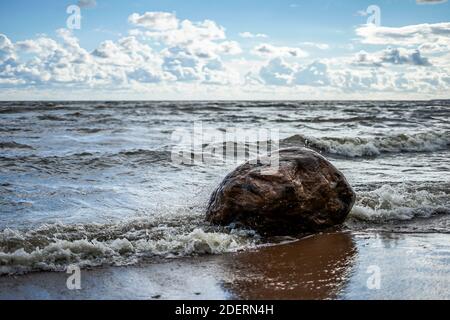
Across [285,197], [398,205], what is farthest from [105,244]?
[398,205]

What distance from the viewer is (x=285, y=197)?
5.12m

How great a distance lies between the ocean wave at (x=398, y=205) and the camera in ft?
19.4

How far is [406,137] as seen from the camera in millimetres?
15773

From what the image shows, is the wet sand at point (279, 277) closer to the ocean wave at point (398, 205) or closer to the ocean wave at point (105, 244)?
the ocean wave at point (105, 244)

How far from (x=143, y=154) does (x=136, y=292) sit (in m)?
8.21

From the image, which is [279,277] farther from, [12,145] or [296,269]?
Answer: [12,145]

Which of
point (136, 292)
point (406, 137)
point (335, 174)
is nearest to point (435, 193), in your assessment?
point (335, 174)

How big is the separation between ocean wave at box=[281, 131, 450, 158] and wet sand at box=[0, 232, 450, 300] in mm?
9160

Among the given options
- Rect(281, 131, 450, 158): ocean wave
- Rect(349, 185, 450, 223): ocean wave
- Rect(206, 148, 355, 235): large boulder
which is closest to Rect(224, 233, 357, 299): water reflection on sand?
Rect(206, 148, 355, 235): large boulder

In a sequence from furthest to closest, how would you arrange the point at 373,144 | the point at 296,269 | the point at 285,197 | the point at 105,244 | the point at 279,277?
the point at 373,144 < the point at 285,197 < the point at 105,244 < the point at 296,269 < the point at 279,277

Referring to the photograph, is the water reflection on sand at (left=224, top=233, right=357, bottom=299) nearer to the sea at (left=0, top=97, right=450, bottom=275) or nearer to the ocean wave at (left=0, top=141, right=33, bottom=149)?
the sea at (left=0, top=97, right=450, bottom=275)

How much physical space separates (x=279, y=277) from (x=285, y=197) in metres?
1.45

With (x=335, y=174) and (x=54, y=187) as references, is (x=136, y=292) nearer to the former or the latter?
(x=335, y=174)

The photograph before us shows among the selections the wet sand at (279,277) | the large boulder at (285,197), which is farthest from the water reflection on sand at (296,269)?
the large boulder at (285,197)
